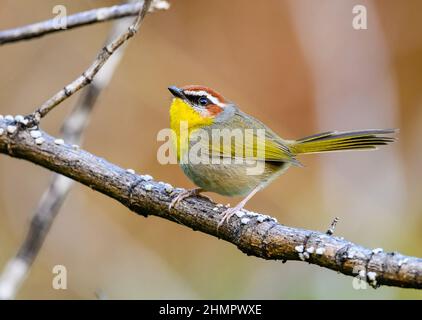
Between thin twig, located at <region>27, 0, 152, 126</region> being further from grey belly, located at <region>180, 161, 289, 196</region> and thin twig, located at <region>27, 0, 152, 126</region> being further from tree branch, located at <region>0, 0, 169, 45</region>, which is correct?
grey belly, located at <region>180, 161, 289, 196</region>

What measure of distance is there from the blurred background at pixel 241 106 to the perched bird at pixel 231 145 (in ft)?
5.05

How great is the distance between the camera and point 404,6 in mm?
7434

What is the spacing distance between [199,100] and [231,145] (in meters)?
0.48

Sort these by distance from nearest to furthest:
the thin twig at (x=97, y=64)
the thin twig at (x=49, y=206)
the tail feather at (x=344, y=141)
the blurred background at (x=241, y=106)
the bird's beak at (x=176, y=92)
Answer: the thin twig at (x=97, y=64) < the thin twig at (x=49, y=206) < the tail feather at (x=344, y=141) < the bird's beak at (x=176, y=92) < the blurred background at (x=241, y=106)

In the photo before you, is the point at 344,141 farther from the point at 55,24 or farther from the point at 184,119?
the point at 55,24

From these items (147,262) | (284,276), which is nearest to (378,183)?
(284,276)

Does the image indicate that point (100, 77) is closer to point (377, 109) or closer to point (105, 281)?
point (105, 281)

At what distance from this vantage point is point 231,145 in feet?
13.4

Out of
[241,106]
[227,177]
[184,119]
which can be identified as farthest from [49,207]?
[241,106]

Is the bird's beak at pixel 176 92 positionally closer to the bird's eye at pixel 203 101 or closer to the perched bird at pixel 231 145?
the perched bird at pixel 231 145

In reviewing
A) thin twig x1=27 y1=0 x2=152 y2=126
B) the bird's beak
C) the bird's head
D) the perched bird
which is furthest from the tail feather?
thin twig x1=27 y1=0 x2=152 y2=126

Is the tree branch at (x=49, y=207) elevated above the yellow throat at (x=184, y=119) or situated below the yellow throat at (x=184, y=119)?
below

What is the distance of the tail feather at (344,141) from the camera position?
157 inches

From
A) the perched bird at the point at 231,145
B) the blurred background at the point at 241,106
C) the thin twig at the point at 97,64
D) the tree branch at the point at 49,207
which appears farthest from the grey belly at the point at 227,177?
the blurred background at the point at 241,106
